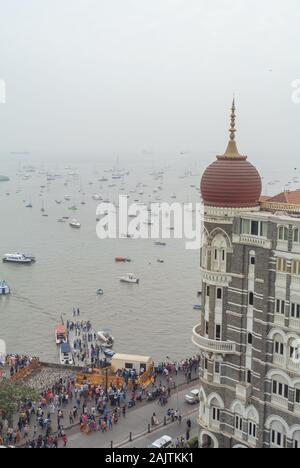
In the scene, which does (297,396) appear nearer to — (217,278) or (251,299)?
(251,299)

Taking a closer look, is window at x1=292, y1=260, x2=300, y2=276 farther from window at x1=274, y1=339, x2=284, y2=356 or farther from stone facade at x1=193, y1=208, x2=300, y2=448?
window at x1=274, y1=339, x2=284, y2=356

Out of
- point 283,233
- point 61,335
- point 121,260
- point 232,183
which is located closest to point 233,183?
point 232,183

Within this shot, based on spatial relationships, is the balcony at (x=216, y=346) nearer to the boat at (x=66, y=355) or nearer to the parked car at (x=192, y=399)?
the parked car at (x=192, y=399)

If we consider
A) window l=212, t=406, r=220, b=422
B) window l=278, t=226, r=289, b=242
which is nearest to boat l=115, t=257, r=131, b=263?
window l=212, t=406, r=220, b=422
